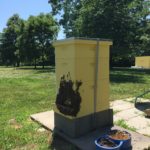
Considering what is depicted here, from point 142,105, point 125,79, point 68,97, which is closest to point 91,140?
point 68,97

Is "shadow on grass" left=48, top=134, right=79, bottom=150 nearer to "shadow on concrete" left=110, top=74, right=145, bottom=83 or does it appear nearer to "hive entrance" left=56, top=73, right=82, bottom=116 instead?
"hive entrance" left=56, top=73, right=82, bottom=116

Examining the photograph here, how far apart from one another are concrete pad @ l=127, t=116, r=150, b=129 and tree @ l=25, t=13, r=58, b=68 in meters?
22.6

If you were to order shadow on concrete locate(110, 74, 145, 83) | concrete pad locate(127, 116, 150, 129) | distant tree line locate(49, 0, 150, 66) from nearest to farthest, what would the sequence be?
concrete pad locate(127, 116, 150, 129) → shadow on concrete locate(110, 74, 145, 83) → distant tree line locate(49, 0, 150, 66)

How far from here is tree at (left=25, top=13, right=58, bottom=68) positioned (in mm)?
27250

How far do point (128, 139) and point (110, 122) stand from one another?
1.11m

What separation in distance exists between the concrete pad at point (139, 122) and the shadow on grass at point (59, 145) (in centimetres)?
154

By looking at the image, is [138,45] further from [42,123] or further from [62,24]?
[42,123]

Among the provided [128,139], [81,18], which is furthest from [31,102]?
[81,18]

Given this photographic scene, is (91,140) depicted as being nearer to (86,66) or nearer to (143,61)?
(86,66)

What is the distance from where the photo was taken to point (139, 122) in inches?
205

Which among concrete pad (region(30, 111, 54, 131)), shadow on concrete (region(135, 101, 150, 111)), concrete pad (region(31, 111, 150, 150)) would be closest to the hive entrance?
concrete pad (region(31, 111, 150, 150))

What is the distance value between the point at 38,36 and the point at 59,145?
24161 millimetres

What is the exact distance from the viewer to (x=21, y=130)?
487 cm

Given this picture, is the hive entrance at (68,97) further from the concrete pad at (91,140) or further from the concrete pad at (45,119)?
the concrete pad at (45,119)
